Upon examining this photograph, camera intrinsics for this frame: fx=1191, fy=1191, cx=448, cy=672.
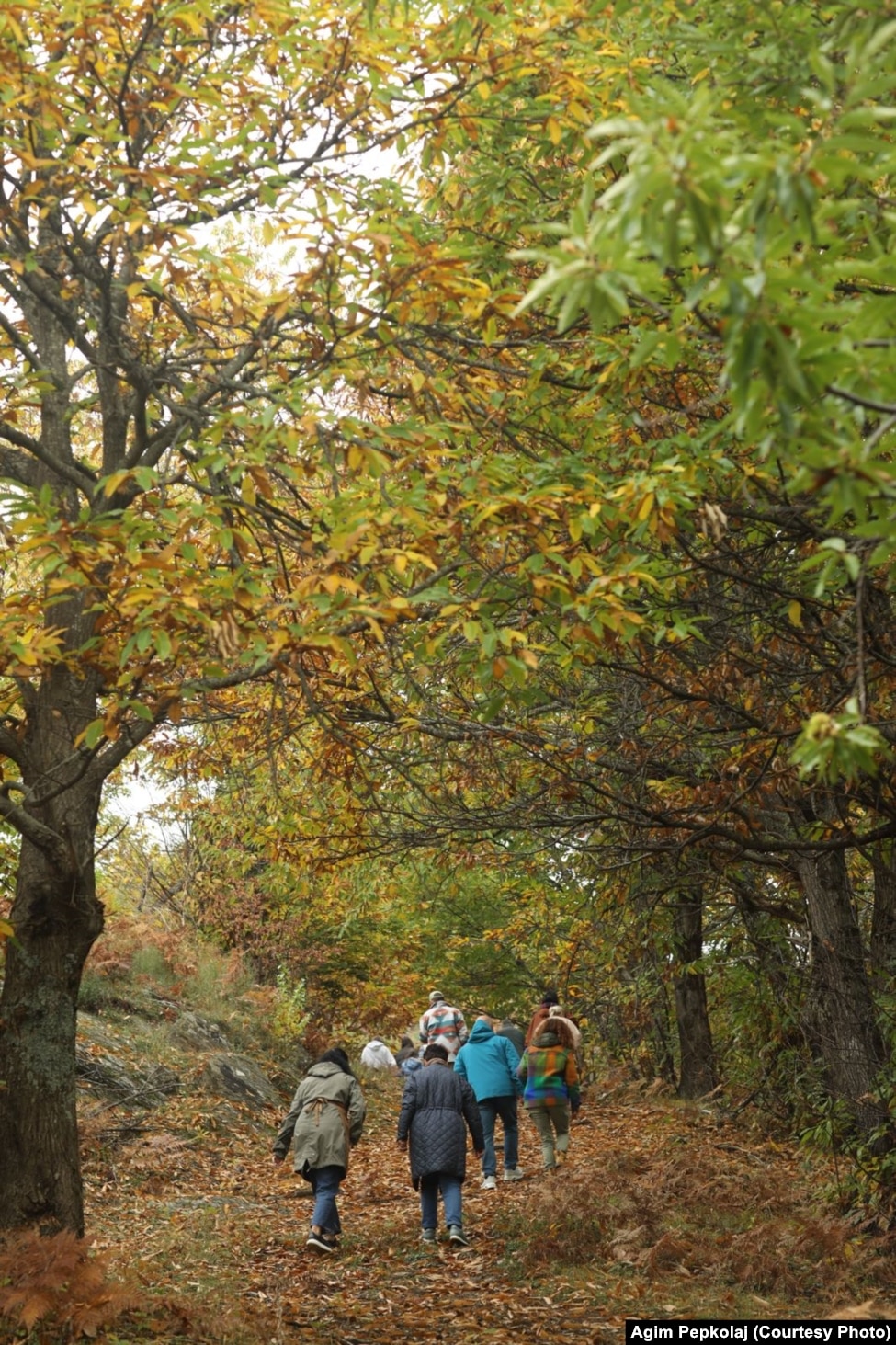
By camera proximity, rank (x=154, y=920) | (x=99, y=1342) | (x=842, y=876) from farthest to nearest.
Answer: (x=154, y=920), (x=842, y=876), (x=99, y=1342)

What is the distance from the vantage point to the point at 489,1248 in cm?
992

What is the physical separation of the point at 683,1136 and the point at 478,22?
1203cm

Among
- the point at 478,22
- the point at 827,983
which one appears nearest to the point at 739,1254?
the point at 827,983

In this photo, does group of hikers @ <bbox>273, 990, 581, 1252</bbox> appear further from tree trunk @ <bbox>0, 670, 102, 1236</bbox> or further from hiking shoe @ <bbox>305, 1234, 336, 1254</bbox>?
tree trunk @ <bbox>0, 670, 102, 1236</bbox>

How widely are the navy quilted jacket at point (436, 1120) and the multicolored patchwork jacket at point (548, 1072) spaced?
2.19 meters

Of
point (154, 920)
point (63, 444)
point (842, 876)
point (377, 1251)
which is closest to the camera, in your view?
point (63, 444)

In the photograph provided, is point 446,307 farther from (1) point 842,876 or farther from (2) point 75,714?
(1) point 842,876

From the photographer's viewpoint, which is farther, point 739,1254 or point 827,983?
point 827,983

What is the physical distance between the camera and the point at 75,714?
279 inches

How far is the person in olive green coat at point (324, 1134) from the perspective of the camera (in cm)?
1009

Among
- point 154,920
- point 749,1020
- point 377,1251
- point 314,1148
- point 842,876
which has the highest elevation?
point 154,920

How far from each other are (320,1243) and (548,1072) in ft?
12.9

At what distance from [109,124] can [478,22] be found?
204 cm

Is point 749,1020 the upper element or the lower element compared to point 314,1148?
upper
